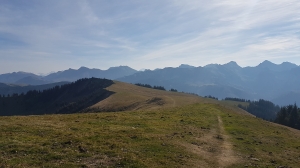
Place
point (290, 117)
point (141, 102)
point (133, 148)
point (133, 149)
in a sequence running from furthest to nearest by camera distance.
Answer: point (141, 102) → point (290, 117) → point (133, 148) → point (133, 149)

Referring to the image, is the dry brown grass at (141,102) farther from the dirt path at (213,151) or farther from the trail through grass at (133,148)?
the trail through grass at (133,148)

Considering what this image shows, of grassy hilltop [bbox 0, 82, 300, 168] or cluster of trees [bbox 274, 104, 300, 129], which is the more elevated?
grassy hilltop [bbox 0, 82, 300, 168]

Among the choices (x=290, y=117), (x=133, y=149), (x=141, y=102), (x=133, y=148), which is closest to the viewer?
(x=133, y=149)

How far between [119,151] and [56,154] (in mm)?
4666

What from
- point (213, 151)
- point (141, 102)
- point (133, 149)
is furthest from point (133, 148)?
point (141, 102)

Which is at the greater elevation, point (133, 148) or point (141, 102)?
point (133, 148)

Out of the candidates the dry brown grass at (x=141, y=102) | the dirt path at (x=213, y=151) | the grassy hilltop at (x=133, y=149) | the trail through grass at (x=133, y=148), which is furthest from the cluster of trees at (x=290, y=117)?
the dirt path at (x=213, y=151)

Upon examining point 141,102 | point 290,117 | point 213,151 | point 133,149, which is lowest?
point 290,117

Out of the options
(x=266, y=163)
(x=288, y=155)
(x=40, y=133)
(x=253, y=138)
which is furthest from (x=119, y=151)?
(x=253, y=138)

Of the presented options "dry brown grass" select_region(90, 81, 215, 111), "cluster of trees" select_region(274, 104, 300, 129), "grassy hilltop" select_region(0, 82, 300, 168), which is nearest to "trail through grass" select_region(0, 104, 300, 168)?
"grassy hilltop" select_region(0, 82, 300, 168)

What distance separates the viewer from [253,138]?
3128 cm

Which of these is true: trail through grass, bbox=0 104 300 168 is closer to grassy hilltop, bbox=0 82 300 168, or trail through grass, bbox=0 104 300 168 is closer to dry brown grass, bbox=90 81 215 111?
grassy hilltop, bbox=0 82 300 168

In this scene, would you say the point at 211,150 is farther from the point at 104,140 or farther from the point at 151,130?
the point at 104,140

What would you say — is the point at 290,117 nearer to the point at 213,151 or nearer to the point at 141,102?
the point at 141,102
